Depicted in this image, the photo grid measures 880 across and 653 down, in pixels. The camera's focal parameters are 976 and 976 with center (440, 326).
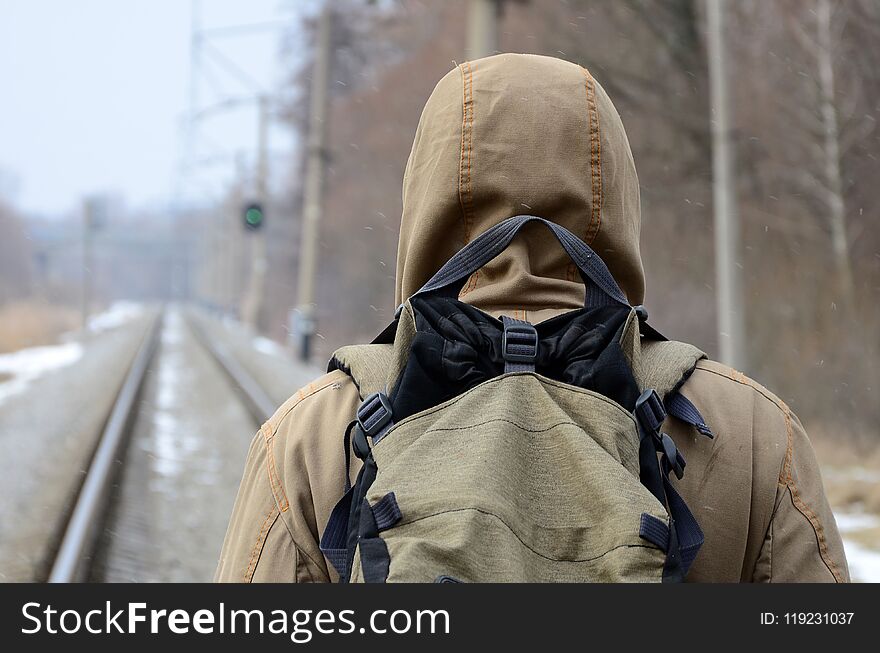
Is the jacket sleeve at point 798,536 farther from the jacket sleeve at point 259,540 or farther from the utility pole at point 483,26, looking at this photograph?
the utility pole at point 483,26

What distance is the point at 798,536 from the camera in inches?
67.0

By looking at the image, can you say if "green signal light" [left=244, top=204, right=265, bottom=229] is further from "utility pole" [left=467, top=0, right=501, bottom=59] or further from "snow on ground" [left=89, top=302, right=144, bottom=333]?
"snow on ground" [left=89, top=302, right=144, bottom=333]

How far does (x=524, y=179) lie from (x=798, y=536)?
0.79m

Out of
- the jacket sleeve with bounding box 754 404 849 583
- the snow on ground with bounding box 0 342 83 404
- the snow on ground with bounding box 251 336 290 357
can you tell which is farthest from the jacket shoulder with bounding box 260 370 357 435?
the snow on ground with bounding box 251 336 290 357

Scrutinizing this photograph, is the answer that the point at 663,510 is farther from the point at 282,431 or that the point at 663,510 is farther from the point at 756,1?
the point at 756,1

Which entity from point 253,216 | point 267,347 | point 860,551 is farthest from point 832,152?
point 267,347

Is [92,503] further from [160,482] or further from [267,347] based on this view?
[267,347]

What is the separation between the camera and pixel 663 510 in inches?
57.2

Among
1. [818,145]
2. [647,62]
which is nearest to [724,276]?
[818,145]

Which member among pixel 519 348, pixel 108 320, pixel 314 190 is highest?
pixel 314 190

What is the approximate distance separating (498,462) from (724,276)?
9.52m

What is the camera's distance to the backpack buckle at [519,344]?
160 cm

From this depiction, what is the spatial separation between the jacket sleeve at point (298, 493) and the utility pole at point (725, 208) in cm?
899

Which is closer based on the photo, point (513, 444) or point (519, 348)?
point (513, 444)
